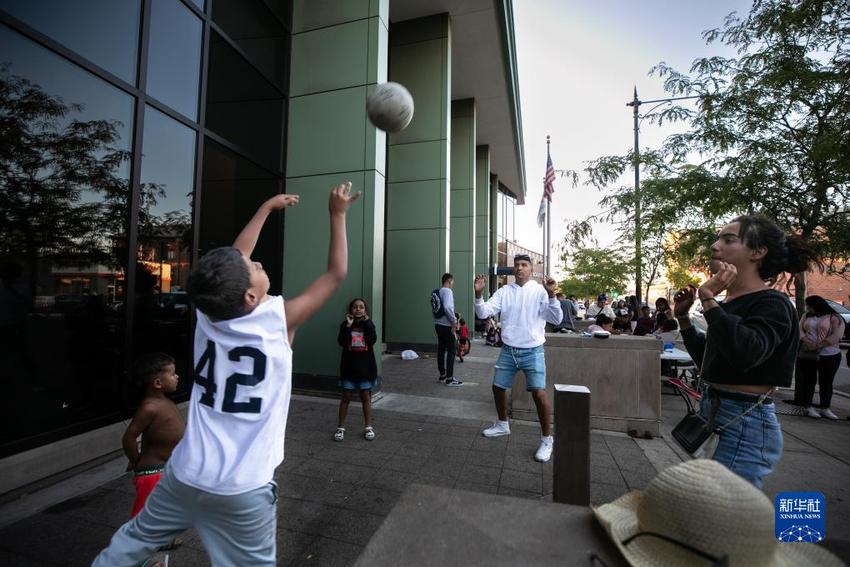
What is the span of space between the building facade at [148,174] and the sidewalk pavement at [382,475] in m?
1.00

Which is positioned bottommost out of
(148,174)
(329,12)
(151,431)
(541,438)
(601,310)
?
(541,438)

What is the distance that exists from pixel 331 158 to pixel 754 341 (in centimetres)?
674

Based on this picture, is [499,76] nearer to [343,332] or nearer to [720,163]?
[720,163]

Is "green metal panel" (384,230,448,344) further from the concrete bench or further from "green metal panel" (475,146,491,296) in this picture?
"green metal panel" (475,146,491,296)

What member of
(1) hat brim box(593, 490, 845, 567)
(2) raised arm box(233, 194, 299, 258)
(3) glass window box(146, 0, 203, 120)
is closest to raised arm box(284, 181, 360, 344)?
(2) raised arm box(233, 194, 299, 258)

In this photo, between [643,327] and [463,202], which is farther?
[463,202]

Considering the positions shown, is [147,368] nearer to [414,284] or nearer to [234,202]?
[234,202]

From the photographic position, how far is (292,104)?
7574 mm

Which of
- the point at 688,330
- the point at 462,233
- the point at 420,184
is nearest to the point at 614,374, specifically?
the point at 688,330

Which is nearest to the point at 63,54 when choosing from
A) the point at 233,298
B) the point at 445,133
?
the point at 233,298

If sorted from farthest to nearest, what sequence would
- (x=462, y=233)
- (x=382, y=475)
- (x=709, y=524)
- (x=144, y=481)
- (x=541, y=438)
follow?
(x=462, y=233) → (x=541, y=438) → (x=382, y=475) → (x=144, y=481) → (x=709, y=524)

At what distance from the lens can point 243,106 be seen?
6688 millimetres

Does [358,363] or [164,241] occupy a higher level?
[164,241]

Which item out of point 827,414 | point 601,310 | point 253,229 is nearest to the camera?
point 253,229
